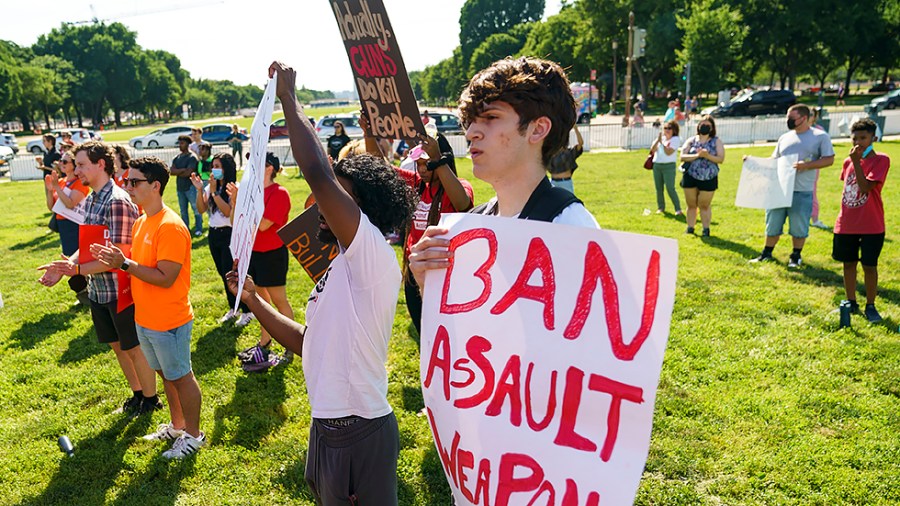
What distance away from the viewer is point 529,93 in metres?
1.67

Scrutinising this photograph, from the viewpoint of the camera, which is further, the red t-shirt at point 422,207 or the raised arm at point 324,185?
the red t-shirt at point 422,207

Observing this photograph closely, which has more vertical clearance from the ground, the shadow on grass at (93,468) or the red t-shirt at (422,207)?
the red t-shirt at (422,207)

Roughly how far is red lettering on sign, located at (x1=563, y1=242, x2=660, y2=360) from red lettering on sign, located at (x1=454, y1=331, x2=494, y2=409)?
0.24 metres

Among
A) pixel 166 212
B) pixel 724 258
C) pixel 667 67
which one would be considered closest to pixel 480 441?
pixel 166 212

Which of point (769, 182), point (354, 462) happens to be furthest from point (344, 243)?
point (769, 182)

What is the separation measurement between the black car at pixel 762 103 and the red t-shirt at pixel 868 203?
115 ft

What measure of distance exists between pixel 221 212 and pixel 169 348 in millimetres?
2716

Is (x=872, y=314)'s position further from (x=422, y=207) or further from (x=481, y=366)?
(x=481, y=366)

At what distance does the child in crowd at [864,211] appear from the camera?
582cm

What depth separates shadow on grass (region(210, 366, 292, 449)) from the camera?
447 cm

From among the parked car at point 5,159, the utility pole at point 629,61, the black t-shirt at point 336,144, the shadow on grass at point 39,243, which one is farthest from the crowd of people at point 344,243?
the utility pole at point 629,61

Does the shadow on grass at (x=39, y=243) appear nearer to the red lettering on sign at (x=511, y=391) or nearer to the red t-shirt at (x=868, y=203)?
the red lettering on sign at (x=511, y=391)

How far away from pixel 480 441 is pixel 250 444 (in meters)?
3.27

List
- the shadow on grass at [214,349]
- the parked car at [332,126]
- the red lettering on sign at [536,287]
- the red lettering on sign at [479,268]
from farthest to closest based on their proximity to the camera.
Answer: the parked car at [332,126] → the shadow on grass at [214,349] → the red lettering on sign at [479,268] → the red lettering on sign at [536,287]
